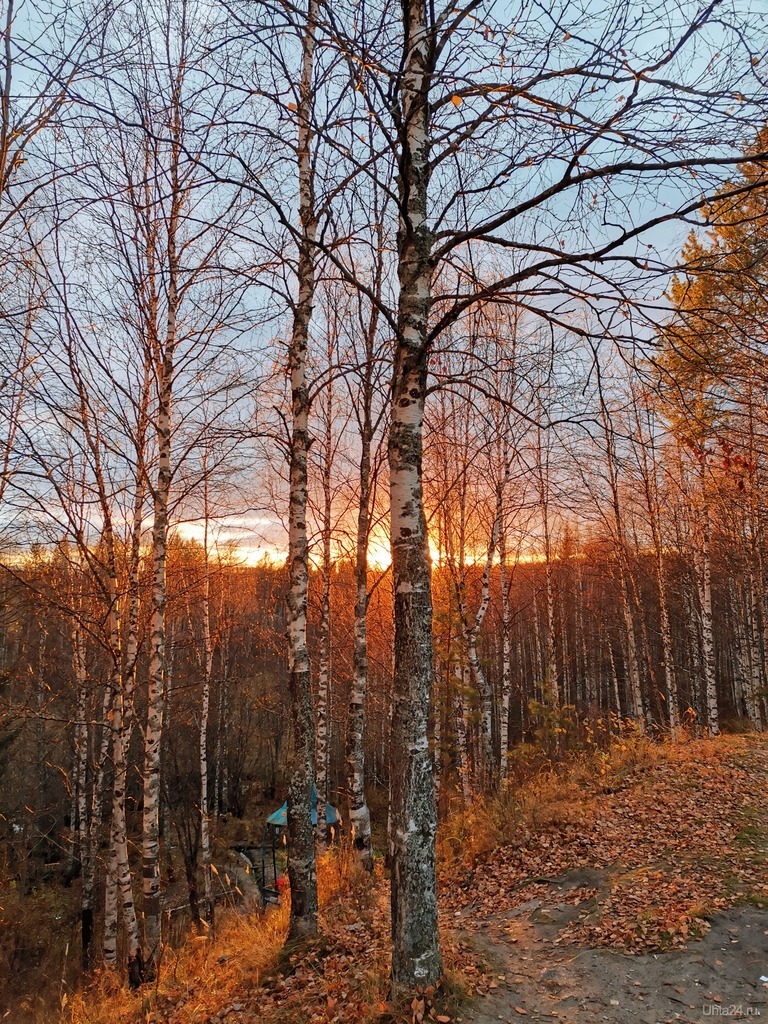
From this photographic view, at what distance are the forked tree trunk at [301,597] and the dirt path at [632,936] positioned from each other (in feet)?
5.45

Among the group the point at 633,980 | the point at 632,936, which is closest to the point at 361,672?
the point at 632,936

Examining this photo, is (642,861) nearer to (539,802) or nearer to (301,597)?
(539,802)

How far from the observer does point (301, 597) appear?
5.20 meters

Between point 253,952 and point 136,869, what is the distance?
54.4ft

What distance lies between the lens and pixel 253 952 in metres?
4.95

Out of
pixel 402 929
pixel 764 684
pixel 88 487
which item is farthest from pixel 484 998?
pixel 764 684

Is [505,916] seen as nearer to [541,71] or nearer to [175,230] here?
[541,71]

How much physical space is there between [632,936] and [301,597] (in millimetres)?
4092

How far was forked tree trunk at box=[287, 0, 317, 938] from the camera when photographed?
493cm

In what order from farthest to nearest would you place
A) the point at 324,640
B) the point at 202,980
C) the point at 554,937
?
the point at 324,640
the point at 202,980
the point at 554,937

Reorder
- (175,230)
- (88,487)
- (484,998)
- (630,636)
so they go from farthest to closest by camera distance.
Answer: (630,636)
(175,230)
(88,487)
(484,998)

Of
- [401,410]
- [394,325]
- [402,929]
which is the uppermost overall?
[394,325]

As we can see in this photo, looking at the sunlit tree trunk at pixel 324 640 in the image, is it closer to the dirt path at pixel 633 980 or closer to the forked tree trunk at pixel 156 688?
the forked tree trunk at pixel 156 688

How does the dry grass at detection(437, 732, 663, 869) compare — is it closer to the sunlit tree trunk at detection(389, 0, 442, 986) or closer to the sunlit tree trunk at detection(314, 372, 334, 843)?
the sunlit tree trunk at detection(314, 372, 334, 843)
